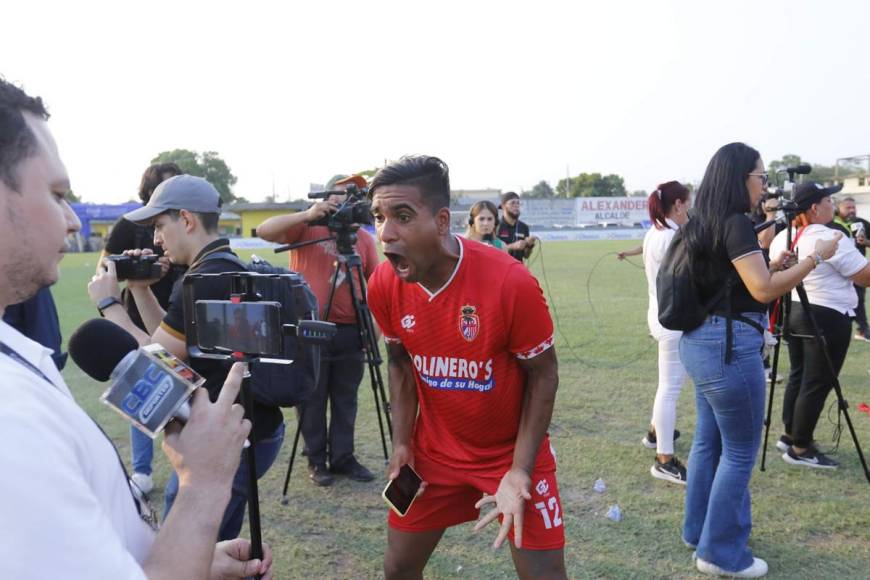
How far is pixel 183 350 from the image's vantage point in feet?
8.33

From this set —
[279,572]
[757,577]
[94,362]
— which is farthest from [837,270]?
[94,362]

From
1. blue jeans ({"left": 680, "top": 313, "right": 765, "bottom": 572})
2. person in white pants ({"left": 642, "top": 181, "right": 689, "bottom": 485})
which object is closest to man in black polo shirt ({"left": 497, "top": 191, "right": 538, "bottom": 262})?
person in white pants ({"left": 642, "top": 181, "right": 689, "bottom": 485})

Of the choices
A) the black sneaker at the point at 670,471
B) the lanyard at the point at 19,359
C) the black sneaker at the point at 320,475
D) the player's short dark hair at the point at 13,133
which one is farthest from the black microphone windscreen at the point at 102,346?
the black sneaker at the point at 670,471

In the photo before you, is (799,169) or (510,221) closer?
(799,169)

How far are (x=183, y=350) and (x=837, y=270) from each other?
192 inches

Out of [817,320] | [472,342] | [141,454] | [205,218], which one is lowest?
[141,454]

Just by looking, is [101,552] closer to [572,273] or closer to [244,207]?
[572,273]

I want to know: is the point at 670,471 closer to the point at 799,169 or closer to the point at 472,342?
the point at 799,169

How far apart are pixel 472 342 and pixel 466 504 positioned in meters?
0.75

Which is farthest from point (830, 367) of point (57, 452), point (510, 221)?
point (57, 452)

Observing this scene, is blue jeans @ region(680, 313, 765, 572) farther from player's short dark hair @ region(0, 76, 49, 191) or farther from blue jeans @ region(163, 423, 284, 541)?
player's short dark hair @ region(0, 76, 49, 191)

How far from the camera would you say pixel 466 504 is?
Result: 268 centimetres

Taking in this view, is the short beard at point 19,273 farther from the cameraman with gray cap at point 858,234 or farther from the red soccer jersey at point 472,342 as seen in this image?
the cameraman with gray cap at point 858,234

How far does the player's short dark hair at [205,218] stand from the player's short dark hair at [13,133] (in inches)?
65.1
